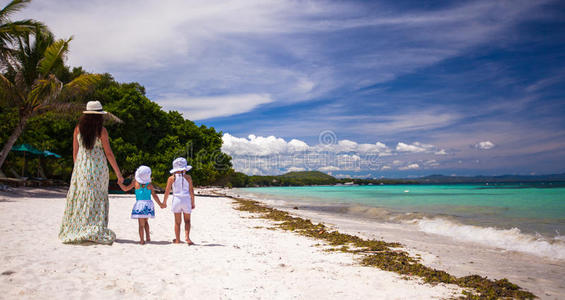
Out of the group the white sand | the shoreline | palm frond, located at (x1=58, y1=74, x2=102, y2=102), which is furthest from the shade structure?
the shoreline

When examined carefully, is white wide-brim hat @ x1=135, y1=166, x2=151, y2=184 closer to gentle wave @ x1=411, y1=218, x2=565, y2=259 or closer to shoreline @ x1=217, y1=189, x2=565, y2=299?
shoreline @ x1=217, y1=189, x2=565, y2=299

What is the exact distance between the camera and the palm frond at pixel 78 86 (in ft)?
59.4

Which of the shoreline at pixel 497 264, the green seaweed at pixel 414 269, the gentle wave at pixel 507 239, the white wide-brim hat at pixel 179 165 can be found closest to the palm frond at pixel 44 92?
the white wide-brim hat at pixel 179 165

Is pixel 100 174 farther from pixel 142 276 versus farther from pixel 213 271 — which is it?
pixel 213 271

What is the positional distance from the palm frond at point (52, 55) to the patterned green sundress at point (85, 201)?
15.2 m

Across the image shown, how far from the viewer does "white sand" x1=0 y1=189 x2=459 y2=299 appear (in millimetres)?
3988

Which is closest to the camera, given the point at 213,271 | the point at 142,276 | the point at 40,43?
the point at 142,276

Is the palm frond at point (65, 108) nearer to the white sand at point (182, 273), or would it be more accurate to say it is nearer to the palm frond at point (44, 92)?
the palm frond at point (44, 92)

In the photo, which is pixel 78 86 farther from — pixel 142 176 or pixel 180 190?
pixel 180 190

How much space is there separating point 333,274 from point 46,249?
466 centimetres

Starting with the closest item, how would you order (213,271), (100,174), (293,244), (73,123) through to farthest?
(213,271) → (100,174) → (293,244) → (73,123)

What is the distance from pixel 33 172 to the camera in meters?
27.8

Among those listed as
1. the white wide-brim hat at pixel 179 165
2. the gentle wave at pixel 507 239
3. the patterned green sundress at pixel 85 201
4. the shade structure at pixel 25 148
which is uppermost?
the shade structure at pixel 25 148

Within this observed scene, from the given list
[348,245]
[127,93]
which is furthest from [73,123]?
[348,245]
